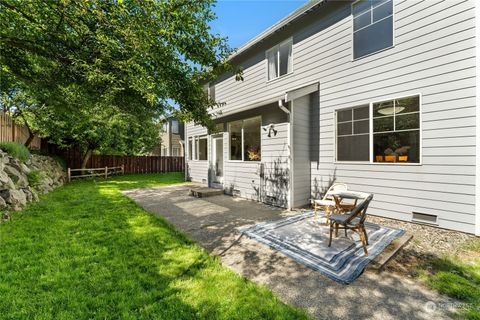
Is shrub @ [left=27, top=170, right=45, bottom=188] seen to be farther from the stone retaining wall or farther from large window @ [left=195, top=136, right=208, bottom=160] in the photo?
large window @ [left=195, top=136, right=208, bottom=160]

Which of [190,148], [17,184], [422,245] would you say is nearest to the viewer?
[422,245]

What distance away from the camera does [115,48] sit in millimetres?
4434

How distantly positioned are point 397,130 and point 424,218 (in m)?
2.09

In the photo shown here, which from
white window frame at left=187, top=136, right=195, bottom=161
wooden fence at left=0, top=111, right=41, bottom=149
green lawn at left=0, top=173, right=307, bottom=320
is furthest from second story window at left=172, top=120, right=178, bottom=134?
green lawn at left=0, top=173, right=307, bottom=320

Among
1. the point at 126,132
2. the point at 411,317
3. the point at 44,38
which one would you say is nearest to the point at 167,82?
the point at 44,38

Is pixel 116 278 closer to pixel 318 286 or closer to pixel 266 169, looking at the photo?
pixel 318 286

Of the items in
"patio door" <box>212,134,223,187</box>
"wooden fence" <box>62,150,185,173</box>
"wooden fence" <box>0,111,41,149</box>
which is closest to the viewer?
"wooden fence" <box>0,111,41,149</box>

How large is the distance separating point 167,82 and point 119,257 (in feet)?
12.1

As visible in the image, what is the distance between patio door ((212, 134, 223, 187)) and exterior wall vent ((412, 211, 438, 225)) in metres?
6.91

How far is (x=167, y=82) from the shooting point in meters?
4.89

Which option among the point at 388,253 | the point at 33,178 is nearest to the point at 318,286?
the point at 388,253

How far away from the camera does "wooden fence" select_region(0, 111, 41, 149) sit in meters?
7.56

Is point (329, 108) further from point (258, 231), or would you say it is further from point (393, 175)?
point (258, 231)

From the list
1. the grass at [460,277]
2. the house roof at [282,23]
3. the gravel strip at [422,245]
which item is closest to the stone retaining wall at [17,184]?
the house roof at [282,23]
